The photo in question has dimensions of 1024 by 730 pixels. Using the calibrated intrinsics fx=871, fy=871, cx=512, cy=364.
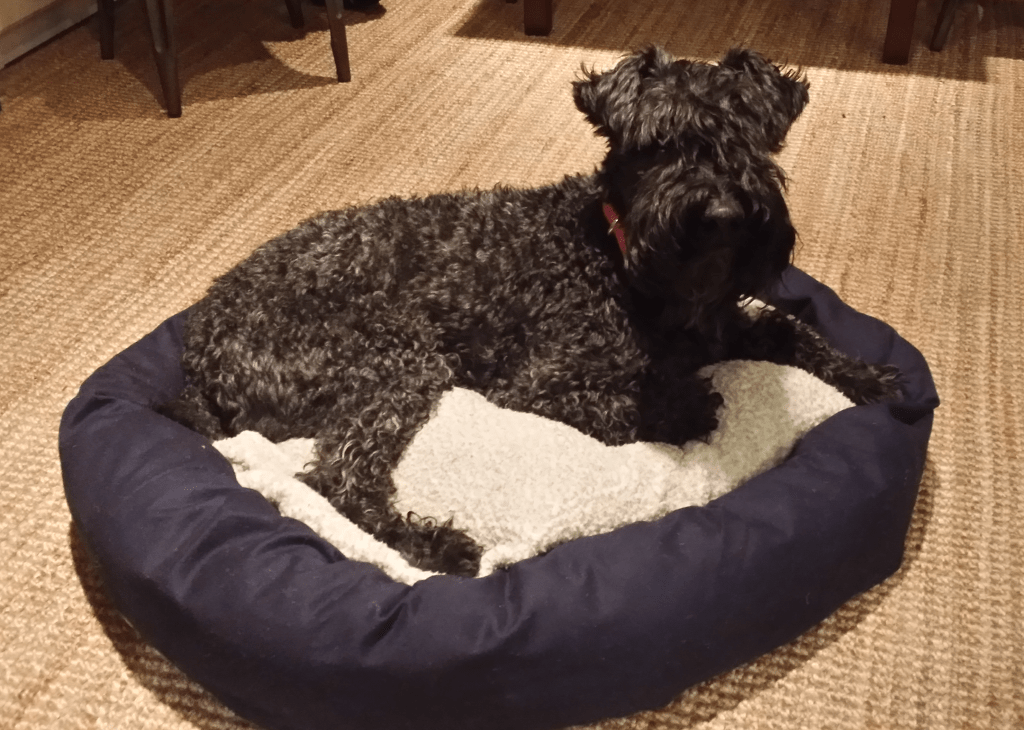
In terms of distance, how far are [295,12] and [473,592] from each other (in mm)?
3632

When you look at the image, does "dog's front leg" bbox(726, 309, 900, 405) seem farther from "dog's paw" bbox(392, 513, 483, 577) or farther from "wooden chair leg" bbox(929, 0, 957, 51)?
"wooden chair leg" bbox(929, 0, 957, 51)

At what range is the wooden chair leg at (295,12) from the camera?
4.28m

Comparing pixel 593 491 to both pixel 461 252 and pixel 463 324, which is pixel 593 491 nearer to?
pixel 463 324

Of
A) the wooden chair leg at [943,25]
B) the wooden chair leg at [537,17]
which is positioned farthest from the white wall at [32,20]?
the wooden chair leg at [943,25]

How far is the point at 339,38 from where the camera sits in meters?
3.80

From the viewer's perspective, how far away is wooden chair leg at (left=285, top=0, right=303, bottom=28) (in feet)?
14.0

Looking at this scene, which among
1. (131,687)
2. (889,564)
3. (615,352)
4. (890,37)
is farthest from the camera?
(890,37)

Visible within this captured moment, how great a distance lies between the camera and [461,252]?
2.13 meters

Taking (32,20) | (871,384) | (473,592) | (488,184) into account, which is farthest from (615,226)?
(32,20)

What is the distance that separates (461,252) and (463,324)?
18 centimetres

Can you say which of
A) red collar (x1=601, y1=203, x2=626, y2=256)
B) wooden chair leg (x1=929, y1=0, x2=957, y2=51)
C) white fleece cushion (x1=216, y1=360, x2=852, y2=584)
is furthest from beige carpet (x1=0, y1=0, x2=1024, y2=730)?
red collar (x1=601, y1=203, x2=626, y2=256)

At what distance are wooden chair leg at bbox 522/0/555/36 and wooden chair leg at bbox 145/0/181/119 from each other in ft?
5.45

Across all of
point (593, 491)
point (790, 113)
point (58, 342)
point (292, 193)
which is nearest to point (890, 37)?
point (790, 113)

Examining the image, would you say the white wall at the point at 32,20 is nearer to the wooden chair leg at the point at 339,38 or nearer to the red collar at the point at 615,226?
the wooden chair leg at the point at 339,38
